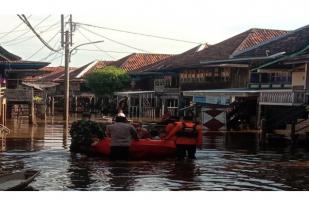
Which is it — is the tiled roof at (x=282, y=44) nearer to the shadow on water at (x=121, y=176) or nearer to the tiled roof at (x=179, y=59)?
the tiled roof at (x=179, y=59)

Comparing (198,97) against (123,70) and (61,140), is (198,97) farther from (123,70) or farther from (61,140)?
(123,70)

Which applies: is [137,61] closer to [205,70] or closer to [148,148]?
[205,70]

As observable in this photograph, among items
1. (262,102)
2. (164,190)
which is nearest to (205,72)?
(262,102)

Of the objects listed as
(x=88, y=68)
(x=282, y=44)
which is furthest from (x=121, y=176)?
(x=88, y=68)

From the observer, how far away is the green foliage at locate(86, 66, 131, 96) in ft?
212

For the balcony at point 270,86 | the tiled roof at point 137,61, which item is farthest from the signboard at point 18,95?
the tiled roof at point 137,61

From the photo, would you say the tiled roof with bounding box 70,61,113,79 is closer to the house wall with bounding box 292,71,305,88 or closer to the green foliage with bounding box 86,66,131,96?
the green foliage with bounding box 86,66,131,96

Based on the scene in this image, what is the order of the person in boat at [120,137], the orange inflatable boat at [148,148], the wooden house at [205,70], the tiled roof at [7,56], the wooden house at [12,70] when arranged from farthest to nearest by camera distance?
the wooden house at [205,70], the wooden house at [12,70], the tiled roof at [7,56], the orange inflatable boat at [148,148], the person in boat at [120,137]

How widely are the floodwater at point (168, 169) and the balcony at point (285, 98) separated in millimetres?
4552

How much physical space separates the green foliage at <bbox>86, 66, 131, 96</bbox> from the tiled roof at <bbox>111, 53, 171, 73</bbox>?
2.87 metres

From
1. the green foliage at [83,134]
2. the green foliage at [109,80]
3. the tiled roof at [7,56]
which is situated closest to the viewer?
the green foliage at [83,134]

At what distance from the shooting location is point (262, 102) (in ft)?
104

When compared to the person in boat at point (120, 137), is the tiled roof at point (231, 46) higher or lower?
higher

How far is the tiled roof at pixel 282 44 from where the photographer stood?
3706cm
